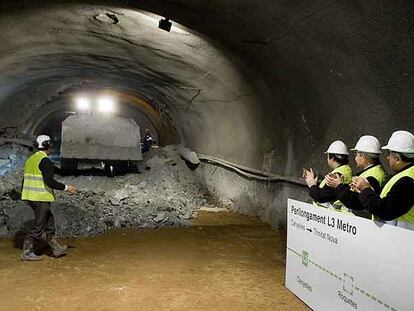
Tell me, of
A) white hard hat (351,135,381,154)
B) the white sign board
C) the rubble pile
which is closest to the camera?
the white sign board

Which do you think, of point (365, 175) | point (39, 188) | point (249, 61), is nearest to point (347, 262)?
point (365, 175)

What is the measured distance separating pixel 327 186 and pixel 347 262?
1.00m

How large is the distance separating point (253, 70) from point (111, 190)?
606cm

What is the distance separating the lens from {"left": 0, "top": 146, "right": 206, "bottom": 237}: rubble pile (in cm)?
708

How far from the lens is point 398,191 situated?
2.81m

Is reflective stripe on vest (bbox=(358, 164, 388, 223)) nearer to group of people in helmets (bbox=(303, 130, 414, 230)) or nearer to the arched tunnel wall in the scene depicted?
group of people in helmets (bbox=(303, 130, 414, 230))

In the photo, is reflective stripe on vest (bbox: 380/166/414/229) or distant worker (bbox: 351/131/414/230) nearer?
distant worker (bbox: 351/131/414/230)

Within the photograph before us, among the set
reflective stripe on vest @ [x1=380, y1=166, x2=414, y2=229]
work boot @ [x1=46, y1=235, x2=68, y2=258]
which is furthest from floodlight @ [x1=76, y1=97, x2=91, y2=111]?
reflective stripe on vest @ [x1=380, y1=166, x2=414, y2=229]

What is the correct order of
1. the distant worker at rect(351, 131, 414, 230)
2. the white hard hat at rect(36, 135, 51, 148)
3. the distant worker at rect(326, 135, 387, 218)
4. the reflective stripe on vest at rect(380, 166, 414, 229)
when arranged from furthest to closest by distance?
the white hard hat at rect(36, 135, 51, 148) < the distant worker at rect(326, 135, 387, 218) < the reflective stripe on vest at rect(380, 166, 414, 229) < the distant worker at rect(351, 131, 414, 230)

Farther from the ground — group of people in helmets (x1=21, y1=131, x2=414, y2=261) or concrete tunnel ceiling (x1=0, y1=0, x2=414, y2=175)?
concrete tunnel ceiling (x1=0, y1=0, x2=414, y2=175)

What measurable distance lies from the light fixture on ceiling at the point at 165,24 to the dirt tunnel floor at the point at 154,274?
346 centimetres

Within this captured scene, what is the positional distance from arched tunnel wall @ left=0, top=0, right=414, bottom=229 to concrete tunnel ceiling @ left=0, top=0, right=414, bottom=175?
0.02 metres

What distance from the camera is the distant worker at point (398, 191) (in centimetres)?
282

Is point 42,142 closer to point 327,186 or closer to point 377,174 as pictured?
point 327,186
